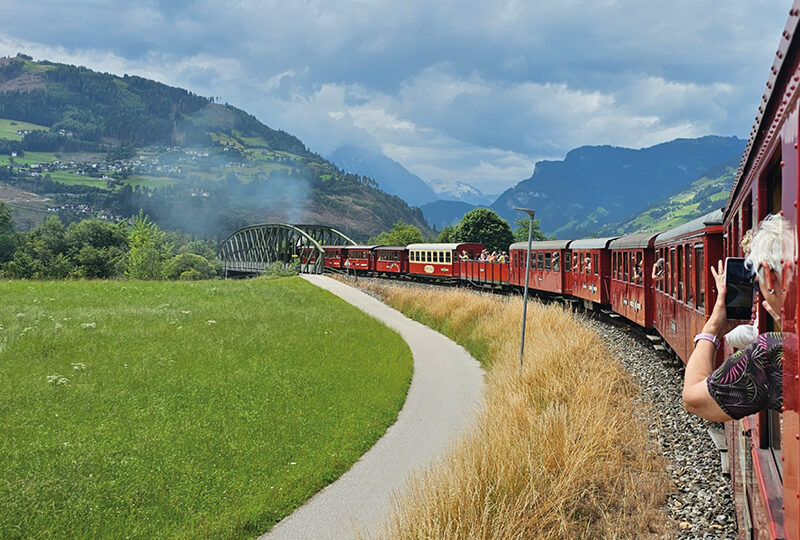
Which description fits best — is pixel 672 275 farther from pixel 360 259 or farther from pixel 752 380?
pixel 360 259

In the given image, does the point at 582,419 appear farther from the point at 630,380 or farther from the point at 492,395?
the point at 630,380

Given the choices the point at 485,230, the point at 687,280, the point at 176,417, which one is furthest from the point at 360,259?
the point at 687,280

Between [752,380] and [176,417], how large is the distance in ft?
34.6

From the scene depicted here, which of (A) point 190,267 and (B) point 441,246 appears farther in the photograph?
(A) point 190,267

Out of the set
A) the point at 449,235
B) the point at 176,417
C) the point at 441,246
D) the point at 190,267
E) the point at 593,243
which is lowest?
the point at 176,417

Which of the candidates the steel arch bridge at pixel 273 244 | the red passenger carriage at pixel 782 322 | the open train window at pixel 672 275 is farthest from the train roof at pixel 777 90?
the steel arch bridge at pixel 273 244

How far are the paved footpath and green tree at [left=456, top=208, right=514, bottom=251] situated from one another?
2437 inches

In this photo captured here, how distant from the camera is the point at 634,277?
16281 millimetres

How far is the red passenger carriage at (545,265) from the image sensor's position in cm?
2458

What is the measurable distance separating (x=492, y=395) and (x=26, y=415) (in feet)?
26.4

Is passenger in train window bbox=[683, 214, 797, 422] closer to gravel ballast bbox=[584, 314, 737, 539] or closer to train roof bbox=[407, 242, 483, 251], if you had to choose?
gravel ballast bbox=[584, 314, 737, 539]

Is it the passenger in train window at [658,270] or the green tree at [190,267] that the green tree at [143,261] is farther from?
the passenger in train window at [658,270]

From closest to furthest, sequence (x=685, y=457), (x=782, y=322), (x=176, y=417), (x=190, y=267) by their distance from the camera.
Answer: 1. (x=782, y=322)
2. (x=685, y=457)
3. (x=176, y=417)
4. (x=190, y=267)

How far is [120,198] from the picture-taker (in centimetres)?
19662
